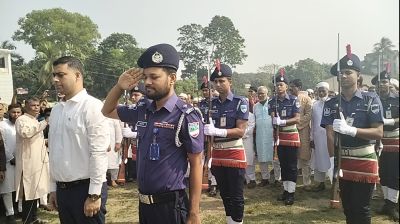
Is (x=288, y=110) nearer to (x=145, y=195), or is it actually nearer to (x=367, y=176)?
(x=367, y=176)

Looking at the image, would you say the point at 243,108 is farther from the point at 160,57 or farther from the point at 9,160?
the point at 9,160

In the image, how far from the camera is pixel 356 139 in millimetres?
3686

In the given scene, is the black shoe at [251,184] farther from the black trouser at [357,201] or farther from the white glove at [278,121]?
the black trouser at [357,201]

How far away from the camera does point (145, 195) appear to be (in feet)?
8.46

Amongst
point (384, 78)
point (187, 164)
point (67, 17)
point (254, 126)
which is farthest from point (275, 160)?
point (67, 17)

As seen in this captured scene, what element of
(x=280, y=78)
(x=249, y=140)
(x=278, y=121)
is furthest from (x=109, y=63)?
(x=278, y=121)

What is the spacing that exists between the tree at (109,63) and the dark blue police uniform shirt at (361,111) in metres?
33.2

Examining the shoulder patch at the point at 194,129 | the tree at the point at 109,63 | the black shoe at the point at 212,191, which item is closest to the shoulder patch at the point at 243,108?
the shoulder patch at the point at 194,129

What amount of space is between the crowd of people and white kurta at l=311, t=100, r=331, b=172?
1.11 m

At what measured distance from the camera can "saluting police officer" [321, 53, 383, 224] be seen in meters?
3.46

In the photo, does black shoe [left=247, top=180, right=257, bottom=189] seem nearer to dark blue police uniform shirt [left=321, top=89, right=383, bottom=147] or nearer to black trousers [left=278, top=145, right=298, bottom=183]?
black trousers [left=278, top=145, right=298, bottom=183]

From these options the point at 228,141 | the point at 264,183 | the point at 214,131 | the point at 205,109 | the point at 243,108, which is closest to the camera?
the point at 214,131

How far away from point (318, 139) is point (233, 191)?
12.2 ft

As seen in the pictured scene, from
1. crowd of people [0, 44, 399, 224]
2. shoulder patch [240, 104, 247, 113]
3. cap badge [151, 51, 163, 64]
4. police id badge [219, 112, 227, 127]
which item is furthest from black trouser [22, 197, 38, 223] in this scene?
cap badge [151, 51, 163, 64]
